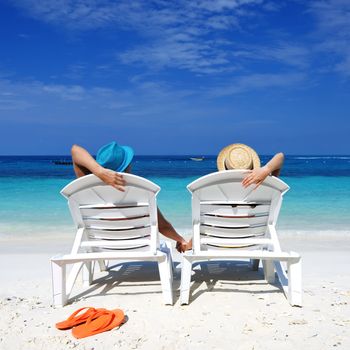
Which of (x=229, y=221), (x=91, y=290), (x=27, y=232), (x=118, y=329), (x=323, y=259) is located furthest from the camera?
(x=27, y=232)

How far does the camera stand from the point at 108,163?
400 centimetres

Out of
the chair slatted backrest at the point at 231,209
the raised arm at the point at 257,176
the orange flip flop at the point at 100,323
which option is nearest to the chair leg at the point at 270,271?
the chair slatted backrest at the point at 231,209

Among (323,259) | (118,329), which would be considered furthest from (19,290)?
(323,259)

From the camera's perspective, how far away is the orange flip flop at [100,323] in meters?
3.13

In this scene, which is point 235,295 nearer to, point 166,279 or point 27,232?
point 166,279

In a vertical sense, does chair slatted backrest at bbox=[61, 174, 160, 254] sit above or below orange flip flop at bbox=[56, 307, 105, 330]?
above

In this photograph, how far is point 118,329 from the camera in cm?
322

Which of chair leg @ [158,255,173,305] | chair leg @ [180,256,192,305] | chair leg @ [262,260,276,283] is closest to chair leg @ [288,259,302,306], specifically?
chair leg @ [262,260,276,283]

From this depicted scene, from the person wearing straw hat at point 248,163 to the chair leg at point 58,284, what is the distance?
1631 millimetres

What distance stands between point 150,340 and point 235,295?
1167 mm

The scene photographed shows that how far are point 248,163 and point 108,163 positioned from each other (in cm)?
123

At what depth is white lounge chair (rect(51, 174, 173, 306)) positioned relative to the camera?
3697 mm

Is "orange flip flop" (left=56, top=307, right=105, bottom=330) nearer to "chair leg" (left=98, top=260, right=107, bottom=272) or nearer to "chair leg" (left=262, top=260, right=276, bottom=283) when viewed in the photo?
"chair leg" (left=98, top=260, right=107, bottom=272)

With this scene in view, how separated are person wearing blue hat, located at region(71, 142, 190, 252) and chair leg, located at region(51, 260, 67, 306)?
779mm
